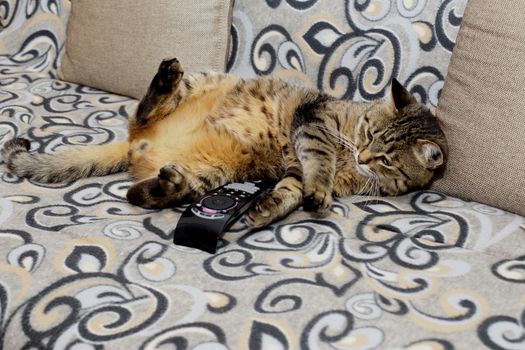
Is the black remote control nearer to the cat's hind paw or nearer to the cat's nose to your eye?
the cat's hind paw

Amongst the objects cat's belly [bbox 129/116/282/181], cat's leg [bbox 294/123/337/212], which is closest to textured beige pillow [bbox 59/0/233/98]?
cat's belly [bbox 129/116/282/181]

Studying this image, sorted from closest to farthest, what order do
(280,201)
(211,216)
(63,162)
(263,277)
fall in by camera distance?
(263,277) < (211,216) < (280,201) < (63,162)

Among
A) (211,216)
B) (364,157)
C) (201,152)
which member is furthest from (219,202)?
(364,157)

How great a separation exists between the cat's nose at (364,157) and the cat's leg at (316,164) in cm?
6

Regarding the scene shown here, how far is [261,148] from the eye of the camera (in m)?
1.58

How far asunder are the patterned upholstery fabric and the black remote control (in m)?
0.03

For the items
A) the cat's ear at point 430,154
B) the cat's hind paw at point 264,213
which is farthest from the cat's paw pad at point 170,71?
the cat's ear at point 430,154

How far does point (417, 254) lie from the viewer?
3.90ft

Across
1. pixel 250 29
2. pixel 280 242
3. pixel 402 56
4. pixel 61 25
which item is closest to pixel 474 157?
pixel 402 56

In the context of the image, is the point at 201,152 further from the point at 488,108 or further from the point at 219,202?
the point at 488,108

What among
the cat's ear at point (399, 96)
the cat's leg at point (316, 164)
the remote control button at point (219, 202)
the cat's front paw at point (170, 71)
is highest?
the cat's ear at point (399, 96)

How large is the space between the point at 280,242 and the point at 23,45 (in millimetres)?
1566

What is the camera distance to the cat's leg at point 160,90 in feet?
5.13

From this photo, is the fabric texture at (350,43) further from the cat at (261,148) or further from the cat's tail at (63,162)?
the cat's tail at (63,162)
